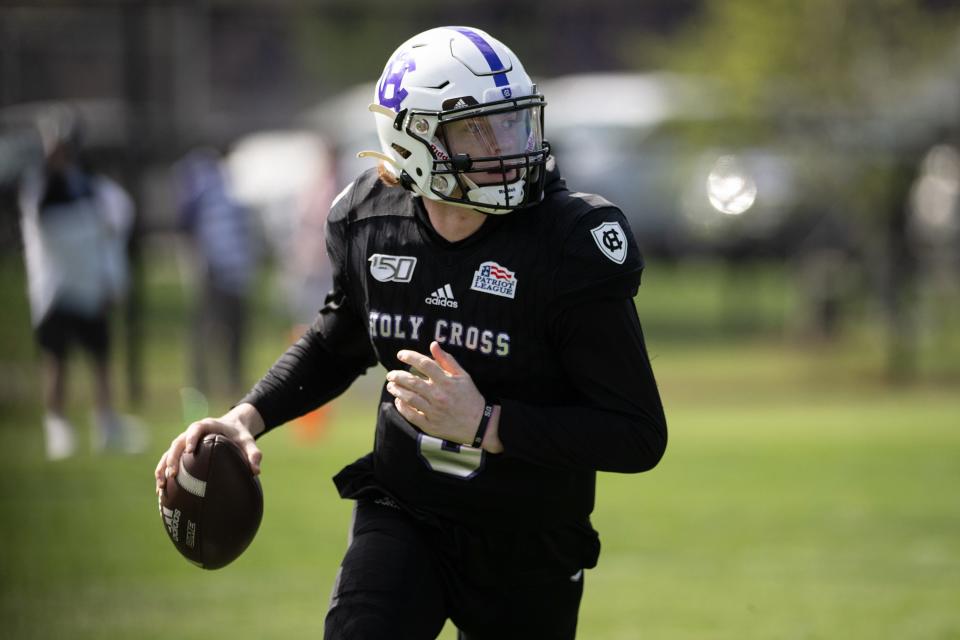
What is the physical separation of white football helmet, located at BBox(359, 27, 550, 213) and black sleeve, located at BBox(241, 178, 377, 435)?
1.08 feet

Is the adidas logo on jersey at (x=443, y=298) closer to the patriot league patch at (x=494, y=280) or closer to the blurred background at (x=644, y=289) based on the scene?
the patriot league patch at (x=494, y=280)

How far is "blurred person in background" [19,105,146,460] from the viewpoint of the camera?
10.4 metres

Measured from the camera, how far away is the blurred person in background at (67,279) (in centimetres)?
1039

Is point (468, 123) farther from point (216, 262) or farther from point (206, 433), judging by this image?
point (216, 262)

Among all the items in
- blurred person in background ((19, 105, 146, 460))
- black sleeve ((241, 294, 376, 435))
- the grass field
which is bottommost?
the grass field

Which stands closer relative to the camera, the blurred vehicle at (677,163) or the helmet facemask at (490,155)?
the helmet facemask at (490,155)

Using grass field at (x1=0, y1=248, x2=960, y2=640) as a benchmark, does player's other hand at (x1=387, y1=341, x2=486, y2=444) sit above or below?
above

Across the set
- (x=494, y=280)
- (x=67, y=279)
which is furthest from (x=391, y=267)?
(x=67, y=279)

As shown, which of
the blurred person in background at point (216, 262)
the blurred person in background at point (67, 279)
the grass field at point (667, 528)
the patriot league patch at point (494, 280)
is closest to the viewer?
the patriot league patch at point (494, 280)

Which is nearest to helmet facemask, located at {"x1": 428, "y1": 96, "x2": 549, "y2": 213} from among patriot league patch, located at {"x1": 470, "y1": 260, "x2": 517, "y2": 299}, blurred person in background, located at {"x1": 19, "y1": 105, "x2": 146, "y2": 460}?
patriot league patch, located at {"x1": 470, "y1": 260, "x2": 517, "y2": 299}

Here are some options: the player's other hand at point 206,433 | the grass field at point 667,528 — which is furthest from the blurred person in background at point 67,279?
the player's other hand at point 206,433

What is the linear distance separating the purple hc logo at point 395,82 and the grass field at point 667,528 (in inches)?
117

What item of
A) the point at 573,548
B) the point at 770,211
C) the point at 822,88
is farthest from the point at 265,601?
the point at 770,211

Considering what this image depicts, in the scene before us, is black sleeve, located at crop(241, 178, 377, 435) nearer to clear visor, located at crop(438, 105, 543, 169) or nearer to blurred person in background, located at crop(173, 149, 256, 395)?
clear visor, located at crop(438, 105, 543, 169)
